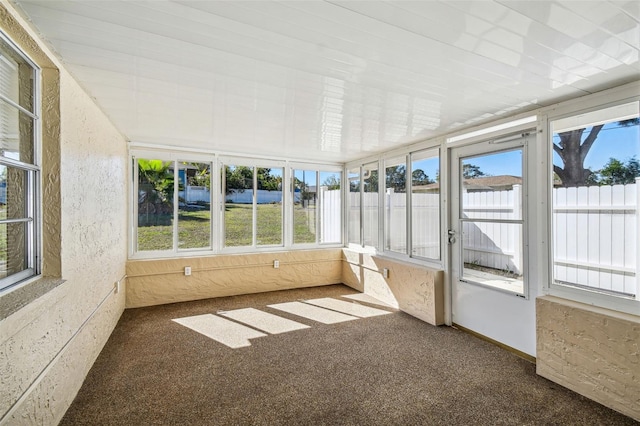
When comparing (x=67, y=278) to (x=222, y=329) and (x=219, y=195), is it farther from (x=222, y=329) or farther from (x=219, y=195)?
(x=219, y=195)

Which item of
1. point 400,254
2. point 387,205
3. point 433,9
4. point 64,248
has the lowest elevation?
point 400,254

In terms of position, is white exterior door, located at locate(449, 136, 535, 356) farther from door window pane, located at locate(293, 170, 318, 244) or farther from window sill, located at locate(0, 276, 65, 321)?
window sill, located at locate(0, 276, 65, 321)

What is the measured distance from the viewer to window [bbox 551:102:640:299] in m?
2.32

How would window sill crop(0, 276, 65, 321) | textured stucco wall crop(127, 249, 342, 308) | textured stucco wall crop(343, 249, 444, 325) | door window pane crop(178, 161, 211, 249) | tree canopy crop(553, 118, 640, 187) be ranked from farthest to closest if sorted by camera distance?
door window pane crop(178, 161, 211, 249), textured stucco wall crop(127, 249, 342, 308), textured stucco wall crop(343, 249, 444, 325), tree canopy crop(553, 118, 640, 187), window sill crop(0, 276, 65, 321)

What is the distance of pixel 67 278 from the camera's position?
6.74ft

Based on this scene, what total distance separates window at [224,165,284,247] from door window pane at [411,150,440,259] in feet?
7.72

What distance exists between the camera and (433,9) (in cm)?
140

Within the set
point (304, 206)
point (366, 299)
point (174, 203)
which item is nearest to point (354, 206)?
A: point (304, 206)

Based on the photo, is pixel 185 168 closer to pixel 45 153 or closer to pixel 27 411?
pixel 45 153

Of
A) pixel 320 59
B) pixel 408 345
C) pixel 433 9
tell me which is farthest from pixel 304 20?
pixel 408 345

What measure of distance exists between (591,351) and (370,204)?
3.41m

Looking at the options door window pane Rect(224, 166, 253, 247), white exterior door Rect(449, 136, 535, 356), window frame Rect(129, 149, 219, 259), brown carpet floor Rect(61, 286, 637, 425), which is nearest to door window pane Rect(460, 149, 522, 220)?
white exterior door Rect(449, 136, 535, 356)

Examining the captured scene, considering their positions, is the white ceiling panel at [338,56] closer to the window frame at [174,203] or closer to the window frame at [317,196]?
the window frame at [174,203]

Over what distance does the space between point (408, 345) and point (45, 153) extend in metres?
3.40
